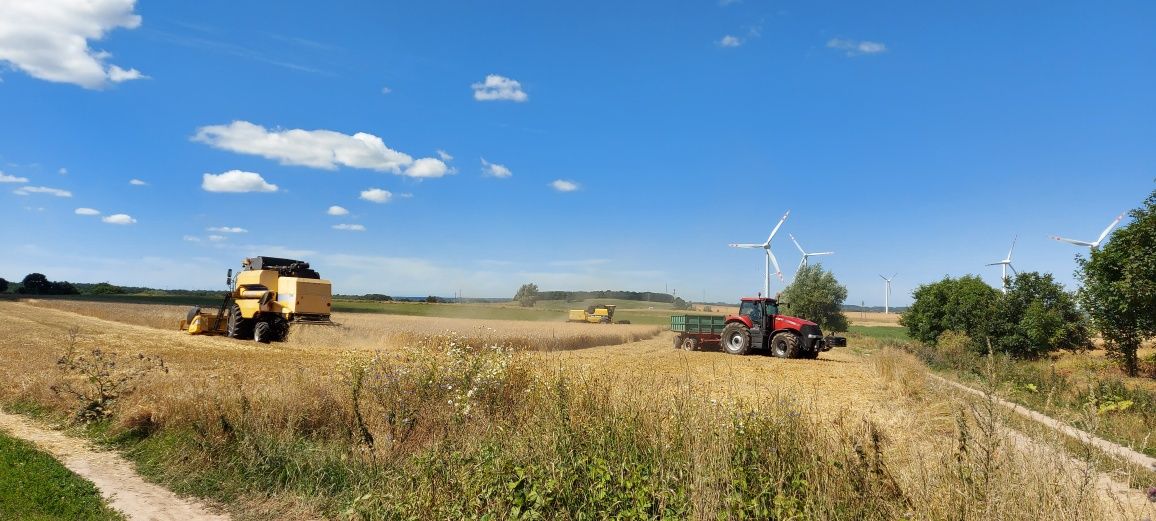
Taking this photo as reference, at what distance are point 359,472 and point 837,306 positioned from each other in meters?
63.4

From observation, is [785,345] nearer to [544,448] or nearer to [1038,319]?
[544,448]

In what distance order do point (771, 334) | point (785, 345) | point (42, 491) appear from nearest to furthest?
point (42, 491) → point (785, 345) → point (771, 334)

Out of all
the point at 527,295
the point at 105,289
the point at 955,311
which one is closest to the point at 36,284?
the point at 105,289

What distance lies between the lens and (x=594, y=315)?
6356 cm

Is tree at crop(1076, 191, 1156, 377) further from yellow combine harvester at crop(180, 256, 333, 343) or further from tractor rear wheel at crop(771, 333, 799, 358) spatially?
yellow combine harvester at crop(180, 256, 333, 343)

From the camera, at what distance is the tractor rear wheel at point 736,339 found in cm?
2612

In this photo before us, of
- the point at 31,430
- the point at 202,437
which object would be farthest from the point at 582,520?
the point at 31,430

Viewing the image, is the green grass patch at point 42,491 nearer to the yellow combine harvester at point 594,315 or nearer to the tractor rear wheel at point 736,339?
the tractor rear wheel at point 736,339

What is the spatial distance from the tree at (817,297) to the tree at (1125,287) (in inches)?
1140

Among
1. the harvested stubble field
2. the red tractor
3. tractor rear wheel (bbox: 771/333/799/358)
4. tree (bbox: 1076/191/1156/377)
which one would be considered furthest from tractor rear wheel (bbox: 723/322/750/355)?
tree (bbox: 1076/191/1156/377)

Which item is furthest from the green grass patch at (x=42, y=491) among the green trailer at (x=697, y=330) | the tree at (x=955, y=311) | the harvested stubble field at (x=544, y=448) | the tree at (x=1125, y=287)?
the tree at (x=955, y=311)

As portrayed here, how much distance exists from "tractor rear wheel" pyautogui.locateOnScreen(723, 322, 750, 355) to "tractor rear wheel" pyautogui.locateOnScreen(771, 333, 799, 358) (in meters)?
1.06

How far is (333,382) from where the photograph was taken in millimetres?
11117

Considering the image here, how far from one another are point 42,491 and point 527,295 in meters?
108
